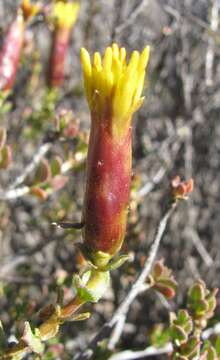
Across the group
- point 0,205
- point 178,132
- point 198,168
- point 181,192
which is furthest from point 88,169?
point 198,168

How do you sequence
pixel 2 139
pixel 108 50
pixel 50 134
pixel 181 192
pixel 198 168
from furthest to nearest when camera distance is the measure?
pixel 198 168 < pixel 50 134 < pixel 2 139 < pixel 181 192 < pixel 108 50

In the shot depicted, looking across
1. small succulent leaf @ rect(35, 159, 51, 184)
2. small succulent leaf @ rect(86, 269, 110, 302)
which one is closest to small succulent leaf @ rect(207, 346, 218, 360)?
small succulent leaf @ rect(86, 269, 110, 302)

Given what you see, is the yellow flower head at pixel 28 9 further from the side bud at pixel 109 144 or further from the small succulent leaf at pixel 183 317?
the small succulent leaf at pixel 183 317

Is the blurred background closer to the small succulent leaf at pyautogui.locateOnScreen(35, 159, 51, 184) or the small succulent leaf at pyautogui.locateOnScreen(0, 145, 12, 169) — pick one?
the small succulent leaf at pyautogui.locateOnScreen(35, 159, 51, 184)

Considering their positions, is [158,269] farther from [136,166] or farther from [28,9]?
[136,166]

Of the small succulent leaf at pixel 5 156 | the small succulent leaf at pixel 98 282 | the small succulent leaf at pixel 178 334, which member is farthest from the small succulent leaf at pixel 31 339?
the small succulent leaf at pixel 5 156

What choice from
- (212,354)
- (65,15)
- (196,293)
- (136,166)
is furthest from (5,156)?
(136,166)

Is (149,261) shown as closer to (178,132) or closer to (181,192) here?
(181,192)

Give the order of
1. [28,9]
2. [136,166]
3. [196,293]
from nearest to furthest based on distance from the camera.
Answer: [196,293] < [28,9] < [136,166]
